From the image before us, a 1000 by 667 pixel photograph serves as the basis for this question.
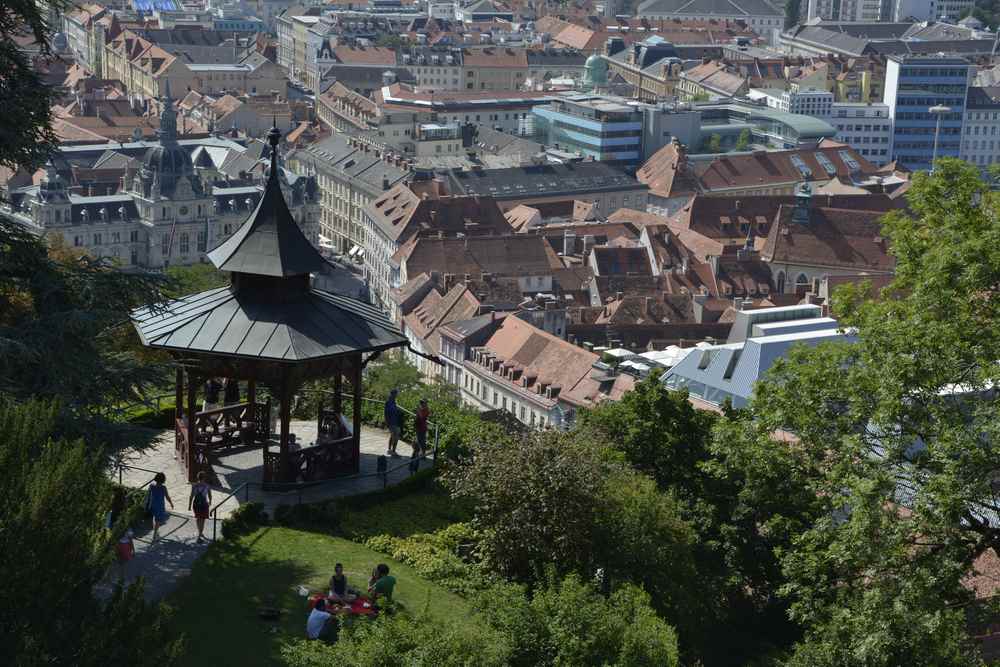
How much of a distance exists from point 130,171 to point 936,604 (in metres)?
130

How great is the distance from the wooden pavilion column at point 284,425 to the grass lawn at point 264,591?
1.96m

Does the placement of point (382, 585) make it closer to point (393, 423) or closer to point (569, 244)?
point (393, 423)

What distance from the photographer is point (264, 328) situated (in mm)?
32250

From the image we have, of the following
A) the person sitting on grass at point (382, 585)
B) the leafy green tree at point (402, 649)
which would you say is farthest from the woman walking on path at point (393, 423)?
the leafy green tree at point (402, 649)

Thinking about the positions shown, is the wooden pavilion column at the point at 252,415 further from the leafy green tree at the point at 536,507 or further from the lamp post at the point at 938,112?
the lamp post at the point at 938,112

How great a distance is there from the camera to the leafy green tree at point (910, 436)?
84.1 feet

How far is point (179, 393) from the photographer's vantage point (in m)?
34.0

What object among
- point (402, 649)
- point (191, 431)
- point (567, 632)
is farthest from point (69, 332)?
point (567, 632)

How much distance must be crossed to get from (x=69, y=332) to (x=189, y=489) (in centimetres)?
625

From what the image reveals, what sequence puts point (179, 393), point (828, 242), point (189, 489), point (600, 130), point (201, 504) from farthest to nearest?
point (600, 130)
point (828, 242)
point (179, 393)
point (189, 489)
point (201, 504)

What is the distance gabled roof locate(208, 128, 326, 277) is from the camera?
32750 mm

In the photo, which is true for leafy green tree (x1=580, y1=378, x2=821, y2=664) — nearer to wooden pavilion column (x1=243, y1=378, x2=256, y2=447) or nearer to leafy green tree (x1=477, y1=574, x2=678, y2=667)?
leafy green tree (x1=477, y1=574, x2=678, y2=667)

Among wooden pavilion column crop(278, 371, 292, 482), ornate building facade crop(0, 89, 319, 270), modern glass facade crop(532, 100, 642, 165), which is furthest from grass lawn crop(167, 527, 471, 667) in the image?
modern glass facade crop(532, 100, 642, 165)

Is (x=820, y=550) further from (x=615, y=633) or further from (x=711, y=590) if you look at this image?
(x=711, y=590)
